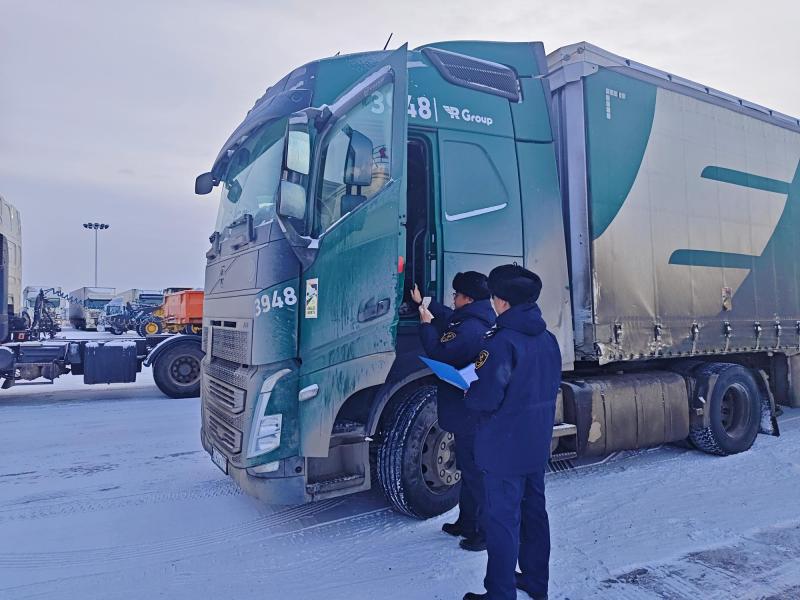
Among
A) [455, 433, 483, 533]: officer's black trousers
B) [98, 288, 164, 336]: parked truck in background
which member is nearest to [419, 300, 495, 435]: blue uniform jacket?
[455, 433, 483, 533]: officer's black trousers

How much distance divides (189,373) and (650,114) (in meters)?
8.27

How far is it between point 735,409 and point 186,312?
33.4 ft

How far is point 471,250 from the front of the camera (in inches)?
166

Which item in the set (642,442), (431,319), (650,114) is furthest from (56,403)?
(650,114)

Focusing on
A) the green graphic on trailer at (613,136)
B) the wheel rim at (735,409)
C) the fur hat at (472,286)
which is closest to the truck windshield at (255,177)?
the fur hat at (472,286)

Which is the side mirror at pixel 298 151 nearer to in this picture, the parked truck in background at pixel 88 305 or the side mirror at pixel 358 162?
the side mirror at pixel 358 162

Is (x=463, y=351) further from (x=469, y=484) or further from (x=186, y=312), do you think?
(x=186, y=312)

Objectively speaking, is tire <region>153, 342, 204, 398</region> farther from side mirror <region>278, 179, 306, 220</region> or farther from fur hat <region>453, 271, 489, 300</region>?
fur hat <region>453, 271, 489, 300</region>

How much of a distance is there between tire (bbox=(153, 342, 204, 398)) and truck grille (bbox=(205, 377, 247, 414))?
19.5ft

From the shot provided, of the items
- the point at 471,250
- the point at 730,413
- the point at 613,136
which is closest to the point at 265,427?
the point at 471,250

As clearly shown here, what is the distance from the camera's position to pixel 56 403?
962 cm

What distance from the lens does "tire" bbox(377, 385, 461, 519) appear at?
3.99 metres

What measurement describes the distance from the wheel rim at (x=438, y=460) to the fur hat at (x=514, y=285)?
1.49m

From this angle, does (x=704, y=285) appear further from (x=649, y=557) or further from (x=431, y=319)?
(x=431, y=319)
